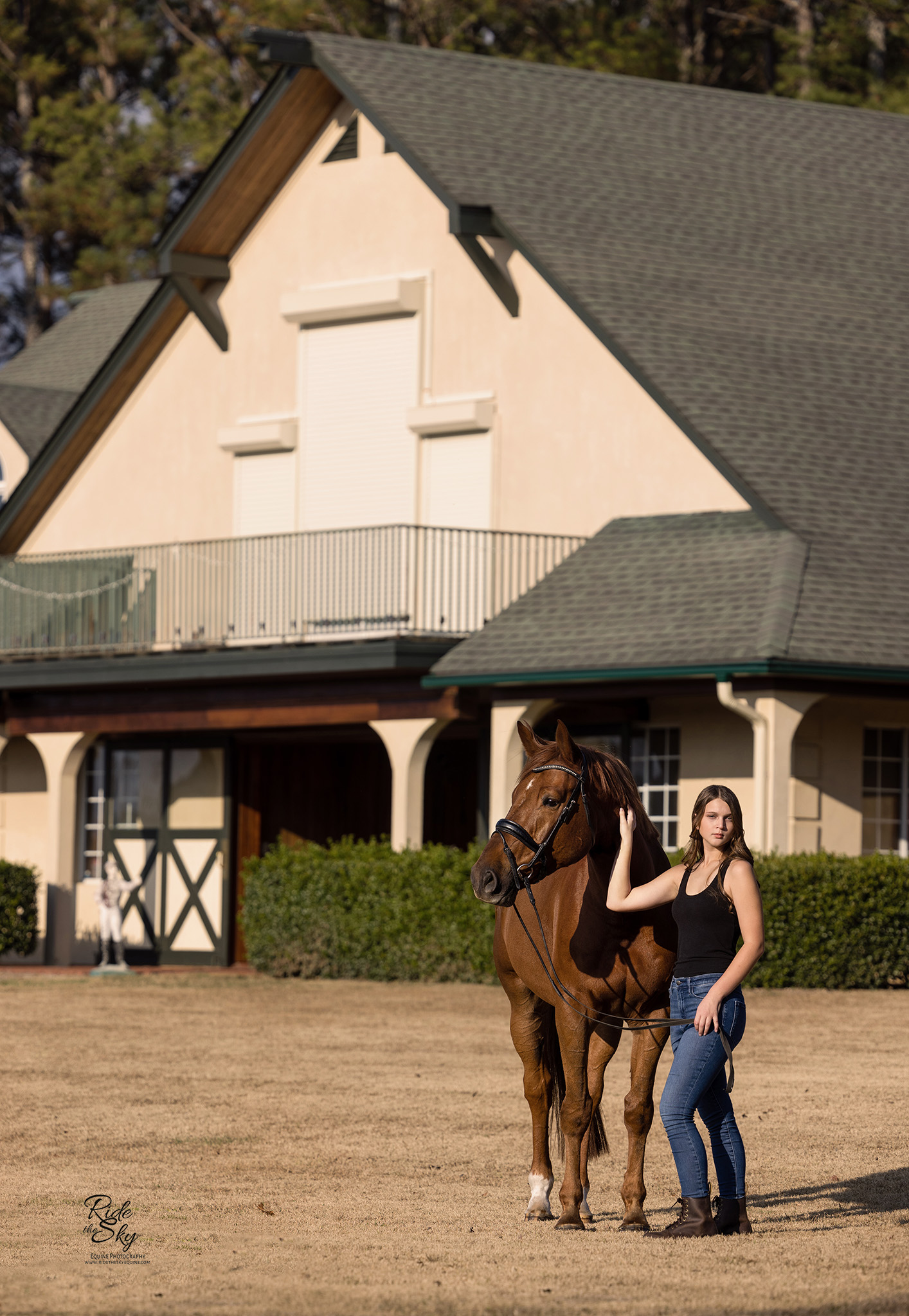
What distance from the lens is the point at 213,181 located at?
89.7ft

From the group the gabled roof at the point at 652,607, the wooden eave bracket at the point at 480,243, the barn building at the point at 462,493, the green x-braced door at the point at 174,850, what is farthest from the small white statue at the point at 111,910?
the wooden eave bracket at the point at 480,243

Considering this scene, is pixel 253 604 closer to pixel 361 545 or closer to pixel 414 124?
pixel 361 545

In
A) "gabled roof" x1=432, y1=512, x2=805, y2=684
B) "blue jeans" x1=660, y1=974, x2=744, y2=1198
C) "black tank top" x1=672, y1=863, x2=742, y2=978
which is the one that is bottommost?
"blue jeans" x1=660, y1=974, x2=744, y2=1198

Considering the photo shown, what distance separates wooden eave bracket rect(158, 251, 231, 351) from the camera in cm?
2822

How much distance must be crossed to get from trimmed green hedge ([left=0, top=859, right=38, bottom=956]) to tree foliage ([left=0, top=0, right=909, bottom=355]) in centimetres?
2303

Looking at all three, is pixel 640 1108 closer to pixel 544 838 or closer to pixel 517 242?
pixel 544 838

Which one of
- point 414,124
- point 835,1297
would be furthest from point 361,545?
point 835,1297

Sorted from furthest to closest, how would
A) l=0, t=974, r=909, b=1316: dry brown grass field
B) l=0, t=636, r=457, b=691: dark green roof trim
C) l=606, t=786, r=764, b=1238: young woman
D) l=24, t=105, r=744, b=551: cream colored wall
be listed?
l=24, t=105, r=744, b=551: cream colored wall
l=0, t=636, r=457, b=691: dark green roof trim
l=606, t=786, r=764, b=1238: young woman
l=0, t=974, r=909, b=1316: dry brown grass field

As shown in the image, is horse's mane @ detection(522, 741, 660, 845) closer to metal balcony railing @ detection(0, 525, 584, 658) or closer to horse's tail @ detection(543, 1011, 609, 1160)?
horse's tail @ detection(543, 1011, 609, 1160)

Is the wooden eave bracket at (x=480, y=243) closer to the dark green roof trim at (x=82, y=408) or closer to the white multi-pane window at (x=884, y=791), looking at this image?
the dark green roof trim at (x=82, y=408)

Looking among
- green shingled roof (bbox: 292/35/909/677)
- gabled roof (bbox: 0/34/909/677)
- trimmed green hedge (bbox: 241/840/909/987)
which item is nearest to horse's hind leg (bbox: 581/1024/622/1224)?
trimmed green hedge (bbox: 241/840/909/987)

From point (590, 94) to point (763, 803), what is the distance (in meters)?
11.5

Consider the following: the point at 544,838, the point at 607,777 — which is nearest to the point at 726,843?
the point at 607,777

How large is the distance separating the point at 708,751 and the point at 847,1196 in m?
12.8
